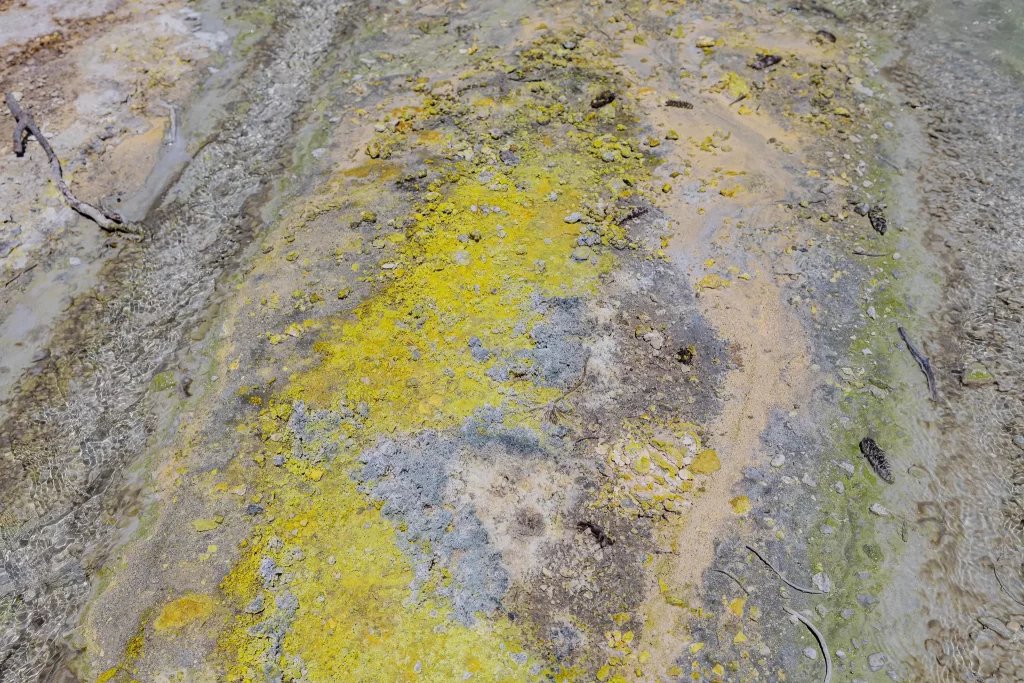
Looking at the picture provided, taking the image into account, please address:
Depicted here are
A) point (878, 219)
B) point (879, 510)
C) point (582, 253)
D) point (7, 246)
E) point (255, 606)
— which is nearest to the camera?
point (255, 606)

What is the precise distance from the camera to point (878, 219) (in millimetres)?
5934

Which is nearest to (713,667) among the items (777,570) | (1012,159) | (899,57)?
(777,570)

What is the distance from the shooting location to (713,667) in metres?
3.73

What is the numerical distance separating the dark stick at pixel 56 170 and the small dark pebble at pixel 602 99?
5.25 meters

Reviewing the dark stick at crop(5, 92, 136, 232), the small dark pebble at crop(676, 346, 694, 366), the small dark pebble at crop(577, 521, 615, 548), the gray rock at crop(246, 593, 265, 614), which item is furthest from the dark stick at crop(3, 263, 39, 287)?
the small dark pebble at crop(676, 346, 694, 366)

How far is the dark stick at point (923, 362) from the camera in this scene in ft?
16.2

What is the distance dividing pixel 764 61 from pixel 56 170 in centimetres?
841

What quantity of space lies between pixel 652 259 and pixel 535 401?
6.13 feet

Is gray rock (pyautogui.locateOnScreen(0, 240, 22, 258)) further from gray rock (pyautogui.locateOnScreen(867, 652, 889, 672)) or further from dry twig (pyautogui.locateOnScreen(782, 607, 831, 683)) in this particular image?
gray rock (pyautogui.locateOnScreen(867, 652, 889, 672))

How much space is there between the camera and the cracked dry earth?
12.9 ft

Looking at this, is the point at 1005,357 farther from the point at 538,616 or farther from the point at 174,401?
the point at 174,401

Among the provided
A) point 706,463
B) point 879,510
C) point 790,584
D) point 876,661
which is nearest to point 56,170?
point 706,463

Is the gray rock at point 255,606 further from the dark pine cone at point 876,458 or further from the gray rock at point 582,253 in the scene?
the dark pine cone at point 876,458

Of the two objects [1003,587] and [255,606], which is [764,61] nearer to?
[1003,587]
